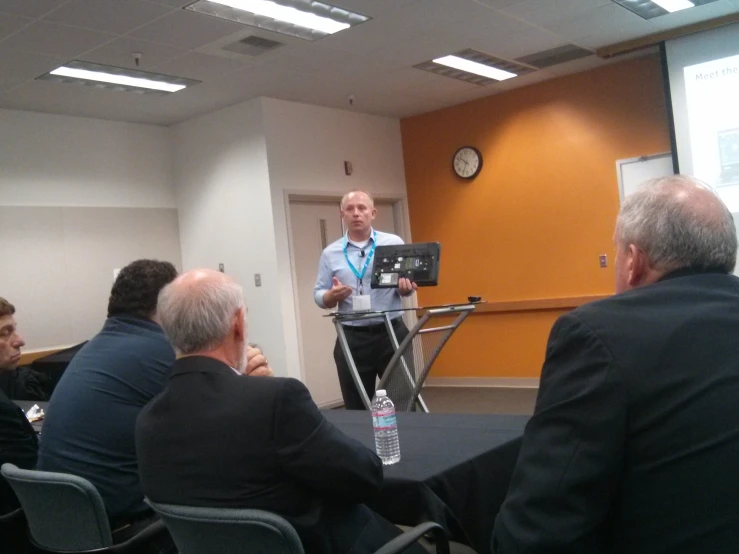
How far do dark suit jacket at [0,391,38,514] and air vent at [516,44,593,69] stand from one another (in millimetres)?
4751

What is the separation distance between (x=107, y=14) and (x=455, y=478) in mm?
3493

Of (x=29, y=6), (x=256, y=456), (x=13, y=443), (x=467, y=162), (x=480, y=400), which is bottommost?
(x=480, y=400)

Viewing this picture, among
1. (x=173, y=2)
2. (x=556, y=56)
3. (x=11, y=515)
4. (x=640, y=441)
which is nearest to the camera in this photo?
(x=640, y=441)

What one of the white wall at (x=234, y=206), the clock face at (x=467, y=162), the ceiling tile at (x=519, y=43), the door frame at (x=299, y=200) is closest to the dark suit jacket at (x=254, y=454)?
the ceiling tile at (x=519, y=43)

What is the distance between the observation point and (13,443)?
237 centimetres

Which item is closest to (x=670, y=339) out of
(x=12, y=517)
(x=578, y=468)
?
(x=578, y=468)

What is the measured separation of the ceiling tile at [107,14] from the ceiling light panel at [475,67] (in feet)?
7.57

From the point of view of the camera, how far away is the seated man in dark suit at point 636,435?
105cm

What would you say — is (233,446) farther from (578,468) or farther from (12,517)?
(12,517)

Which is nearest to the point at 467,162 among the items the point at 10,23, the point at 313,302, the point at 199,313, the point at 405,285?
the point at 313,302

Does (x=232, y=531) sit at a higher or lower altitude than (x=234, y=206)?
lower

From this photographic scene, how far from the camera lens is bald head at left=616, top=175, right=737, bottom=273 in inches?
47.2

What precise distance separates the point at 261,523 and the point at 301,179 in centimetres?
526

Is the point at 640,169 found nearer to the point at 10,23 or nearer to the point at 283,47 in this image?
the point at 283,47
